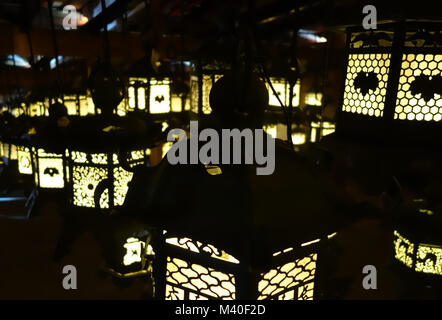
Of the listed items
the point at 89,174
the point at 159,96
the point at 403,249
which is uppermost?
the point at 159,96

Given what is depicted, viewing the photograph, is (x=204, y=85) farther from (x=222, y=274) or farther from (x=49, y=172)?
(x=49, y=172)

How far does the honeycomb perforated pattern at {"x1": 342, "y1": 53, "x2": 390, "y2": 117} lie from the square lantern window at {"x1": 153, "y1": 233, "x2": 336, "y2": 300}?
0.57 meters

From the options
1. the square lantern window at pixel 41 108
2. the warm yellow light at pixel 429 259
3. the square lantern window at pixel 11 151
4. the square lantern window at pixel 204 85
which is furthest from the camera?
the square lantern window at pixel 11 151

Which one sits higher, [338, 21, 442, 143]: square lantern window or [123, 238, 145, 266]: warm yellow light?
[338, 21, 442, 143]: square lantern window

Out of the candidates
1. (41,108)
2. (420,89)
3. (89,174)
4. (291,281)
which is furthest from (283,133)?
(41,108)

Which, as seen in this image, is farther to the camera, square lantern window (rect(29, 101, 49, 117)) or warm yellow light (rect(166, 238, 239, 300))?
square lantern window (rect(29, 101, 49, 117))

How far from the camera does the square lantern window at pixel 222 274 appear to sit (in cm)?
91

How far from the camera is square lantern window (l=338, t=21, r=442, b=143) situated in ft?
3.92

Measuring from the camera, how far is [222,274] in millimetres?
971

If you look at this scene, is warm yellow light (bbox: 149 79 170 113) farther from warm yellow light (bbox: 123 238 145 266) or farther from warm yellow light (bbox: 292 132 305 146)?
warm yellow light (bbox: 292 132 305 146)

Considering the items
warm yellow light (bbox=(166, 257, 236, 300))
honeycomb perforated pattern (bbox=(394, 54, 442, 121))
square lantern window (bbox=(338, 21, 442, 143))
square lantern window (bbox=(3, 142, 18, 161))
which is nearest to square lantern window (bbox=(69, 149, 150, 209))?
warm yellow light (bbox=(166, 257, 236, 300))

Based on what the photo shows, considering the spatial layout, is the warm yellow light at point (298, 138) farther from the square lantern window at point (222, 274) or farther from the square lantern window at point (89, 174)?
the square lantern window at point (222, 274)

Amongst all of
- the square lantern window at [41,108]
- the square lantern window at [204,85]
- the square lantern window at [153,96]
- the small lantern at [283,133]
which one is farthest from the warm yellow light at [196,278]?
the square lantern window at [41,108]

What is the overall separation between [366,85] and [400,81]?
108 mm
